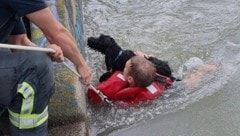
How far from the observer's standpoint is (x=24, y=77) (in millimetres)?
2623

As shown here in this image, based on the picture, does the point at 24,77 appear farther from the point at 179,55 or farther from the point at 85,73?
the point at 179,55

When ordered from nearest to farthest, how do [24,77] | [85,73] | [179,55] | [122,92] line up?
[24,77] < [85,73] < [122,92] < [179,55]

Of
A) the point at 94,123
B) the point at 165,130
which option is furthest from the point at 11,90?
the point at 165,130

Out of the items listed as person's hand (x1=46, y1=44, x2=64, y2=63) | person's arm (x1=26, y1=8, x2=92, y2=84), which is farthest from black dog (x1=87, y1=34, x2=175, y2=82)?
person's hand (x1=46, y1=44, x2=64, y2=63)

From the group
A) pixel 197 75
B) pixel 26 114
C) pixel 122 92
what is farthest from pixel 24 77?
pixel 197 75

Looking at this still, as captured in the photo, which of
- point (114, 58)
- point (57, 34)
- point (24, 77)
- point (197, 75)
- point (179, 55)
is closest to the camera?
point (24, 77)

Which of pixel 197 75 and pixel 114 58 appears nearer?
pixel 114 58

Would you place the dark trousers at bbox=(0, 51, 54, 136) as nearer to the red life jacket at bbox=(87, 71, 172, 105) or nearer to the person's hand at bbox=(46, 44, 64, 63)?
the person's hand at bbox=(46, 44, 64, 63)

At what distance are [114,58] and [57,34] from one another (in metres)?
1.53

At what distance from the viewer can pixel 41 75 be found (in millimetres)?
2662

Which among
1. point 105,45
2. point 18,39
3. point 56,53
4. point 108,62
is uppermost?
point 56,53

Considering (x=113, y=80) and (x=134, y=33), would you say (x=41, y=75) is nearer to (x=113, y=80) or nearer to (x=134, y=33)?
(x=113, y=80)

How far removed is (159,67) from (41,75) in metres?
1.70

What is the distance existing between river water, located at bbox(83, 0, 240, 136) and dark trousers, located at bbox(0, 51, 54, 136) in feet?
2.81
